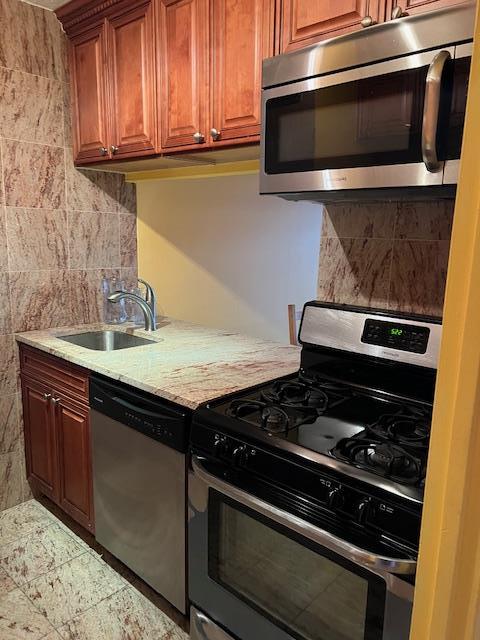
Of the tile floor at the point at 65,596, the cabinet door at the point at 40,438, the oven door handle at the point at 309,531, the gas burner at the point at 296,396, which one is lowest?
the tile floor at the point at 65,596

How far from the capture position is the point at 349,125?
127 centimetres

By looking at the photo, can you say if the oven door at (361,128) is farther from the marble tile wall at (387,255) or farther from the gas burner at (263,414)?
the gas burner at (263,414)

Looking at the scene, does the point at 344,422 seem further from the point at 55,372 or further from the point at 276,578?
the point at 55,372

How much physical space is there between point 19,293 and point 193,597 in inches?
65.3

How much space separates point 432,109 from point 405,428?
2.71 ft

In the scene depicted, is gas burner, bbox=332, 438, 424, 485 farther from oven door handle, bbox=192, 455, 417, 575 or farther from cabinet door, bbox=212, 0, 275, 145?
cabinet door, bbox=212, 0, 275, 145

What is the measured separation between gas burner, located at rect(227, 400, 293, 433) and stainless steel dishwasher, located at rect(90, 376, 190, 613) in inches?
7.4

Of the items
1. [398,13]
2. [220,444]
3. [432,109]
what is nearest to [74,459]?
[220,444]

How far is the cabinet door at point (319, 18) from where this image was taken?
130cm

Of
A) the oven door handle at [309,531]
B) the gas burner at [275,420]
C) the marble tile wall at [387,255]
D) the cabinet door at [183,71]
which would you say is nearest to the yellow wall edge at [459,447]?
the oven door handle at [309,531]

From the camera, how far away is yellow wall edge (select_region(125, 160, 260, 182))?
7.02 ft

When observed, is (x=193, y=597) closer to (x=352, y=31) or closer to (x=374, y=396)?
(x=374, y=396)

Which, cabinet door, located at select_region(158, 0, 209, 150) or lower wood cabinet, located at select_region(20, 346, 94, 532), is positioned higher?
cabinet door, located at select_region(158, 0, 209, 150)

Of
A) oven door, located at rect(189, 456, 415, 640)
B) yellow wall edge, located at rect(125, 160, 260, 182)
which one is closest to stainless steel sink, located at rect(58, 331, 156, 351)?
yellow wall edge, located at rect(125, 160, 260, 182)
